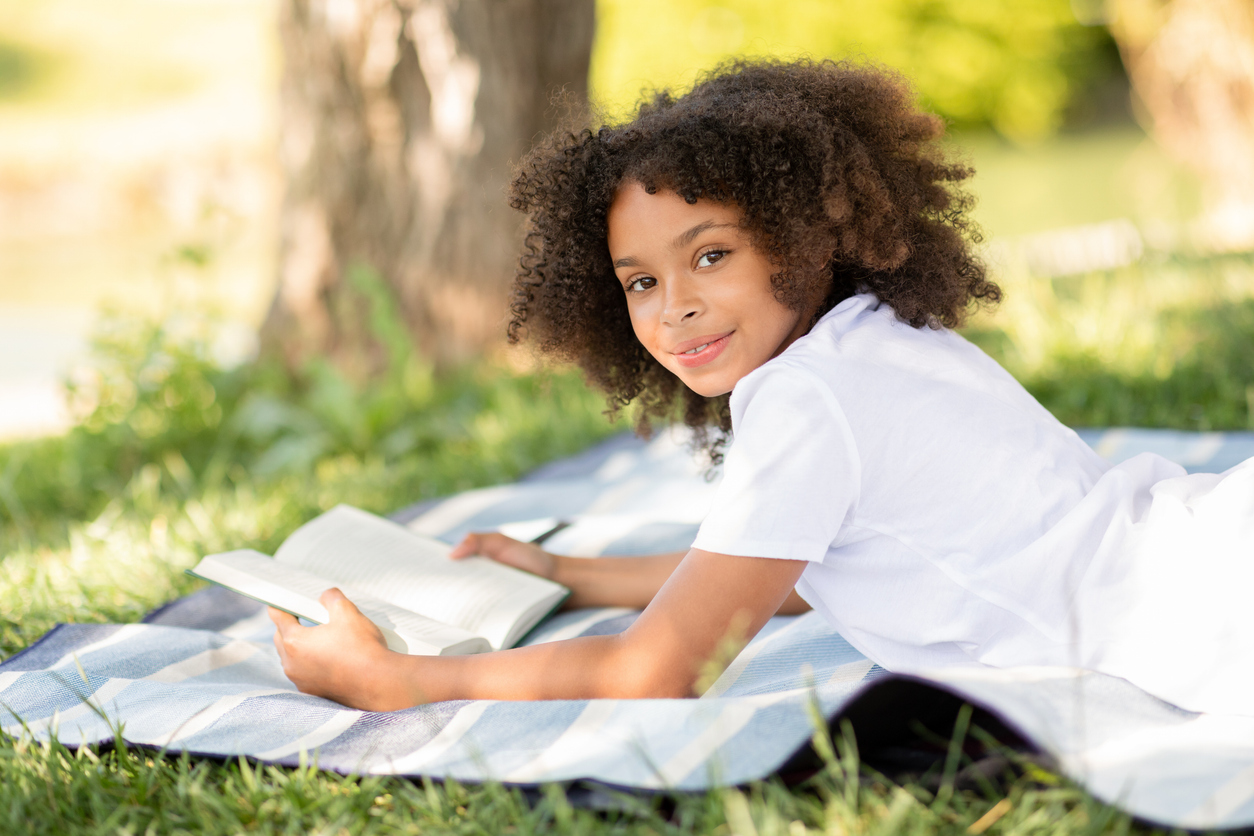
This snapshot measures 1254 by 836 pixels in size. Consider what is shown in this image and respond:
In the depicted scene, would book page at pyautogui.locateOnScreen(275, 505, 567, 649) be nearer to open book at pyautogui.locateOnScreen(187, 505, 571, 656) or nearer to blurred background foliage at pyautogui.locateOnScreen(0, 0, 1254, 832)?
open book at pyautogui.locateOnScreen(187, 505, 571, 656)

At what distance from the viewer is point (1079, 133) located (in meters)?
21.7

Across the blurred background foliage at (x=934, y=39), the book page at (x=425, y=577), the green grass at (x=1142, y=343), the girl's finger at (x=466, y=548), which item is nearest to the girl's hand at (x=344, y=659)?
the book page at (x=425, y=577)

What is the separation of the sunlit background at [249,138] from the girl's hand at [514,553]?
2025 mm

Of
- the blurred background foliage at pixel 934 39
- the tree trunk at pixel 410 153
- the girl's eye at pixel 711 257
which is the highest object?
the blurred background foliage at pixel 934 39

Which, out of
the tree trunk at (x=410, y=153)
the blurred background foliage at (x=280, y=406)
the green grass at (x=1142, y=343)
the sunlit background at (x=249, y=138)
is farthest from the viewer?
the sunlit background at (x=249, y=138)

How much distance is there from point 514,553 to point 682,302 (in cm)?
79

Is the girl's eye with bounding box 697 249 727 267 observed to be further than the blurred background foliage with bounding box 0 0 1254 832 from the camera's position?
No

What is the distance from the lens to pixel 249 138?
16.0 m

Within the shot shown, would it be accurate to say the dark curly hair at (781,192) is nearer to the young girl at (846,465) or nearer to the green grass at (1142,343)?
the young girl at (846,465)

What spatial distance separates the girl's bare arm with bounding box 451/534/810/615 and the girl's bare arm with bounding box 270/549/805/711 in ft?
1.50

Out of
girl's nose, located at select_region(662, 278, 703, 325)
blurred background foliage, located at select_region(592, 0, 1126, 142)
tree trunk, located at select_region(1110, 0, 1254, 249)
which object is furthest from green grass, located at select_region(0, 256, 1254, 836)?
blurred background foliage, located at select_region(592, 0, 1126, 142)

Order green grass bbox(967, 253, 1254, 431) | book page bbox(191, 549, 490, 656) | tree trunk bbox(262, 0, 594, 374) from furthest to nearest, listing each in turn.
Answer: tree trunk bbox(262, 0, 594, 374) → green grass bbox(967, 253, 1254, 431) → book page bbox(191, 549, 490, 656)

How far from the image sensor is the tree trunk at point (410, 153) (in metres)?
4.10

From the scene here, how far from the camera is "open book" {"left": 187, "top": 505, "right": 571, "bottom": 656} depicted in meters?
1.74
